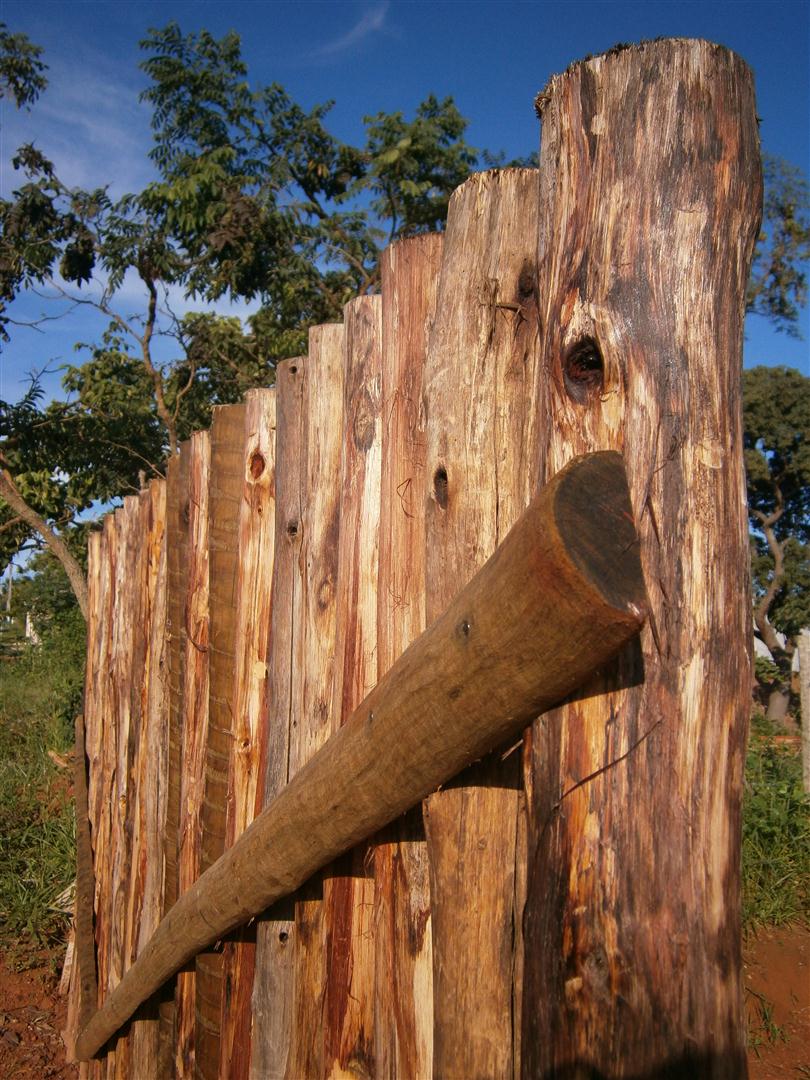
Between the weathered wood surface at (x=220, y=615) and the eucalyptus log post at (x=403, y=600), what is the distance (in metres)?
0.80

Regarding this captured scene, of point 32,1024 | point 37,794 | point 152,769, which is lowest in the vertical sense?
point 32,1024

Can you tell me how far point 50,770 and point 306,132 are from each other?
875 cm

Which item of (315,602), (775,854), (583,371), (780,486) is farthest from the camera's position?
(780,486)

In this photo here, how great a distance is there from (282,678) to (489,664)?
1037 millimetres

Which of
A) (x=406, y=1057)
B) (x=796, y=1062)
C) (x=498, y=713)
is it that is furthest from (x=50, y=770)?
(x=498, y=713)

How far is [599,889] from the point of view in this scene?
1.20m

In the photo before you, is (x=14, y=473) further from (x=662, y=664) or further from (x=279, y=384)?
(x=662, y=664)

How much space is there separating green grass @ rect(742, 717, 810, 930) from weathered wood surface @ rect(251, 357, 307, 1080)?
3.22m

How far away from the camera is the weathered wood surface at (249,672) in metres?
2.24

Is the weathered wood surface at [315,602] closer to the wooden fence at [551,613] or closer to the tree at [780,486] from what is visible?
the wooden fence at [551,613]

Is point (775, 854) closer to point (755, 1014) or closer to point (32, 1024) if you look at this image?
point (755, 1014)

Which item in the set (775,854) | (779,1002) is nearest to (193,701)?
(779,1002)

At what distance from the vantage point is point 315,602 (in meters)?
2.12

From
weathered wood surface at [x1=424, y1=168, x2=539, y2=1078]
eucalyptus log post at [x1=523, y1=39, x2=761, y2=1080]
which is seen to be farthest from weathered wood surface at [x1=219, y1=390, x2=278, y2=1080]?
eucalyptus log post at [x1=523, y1=39, x2=761, y2=1080]
